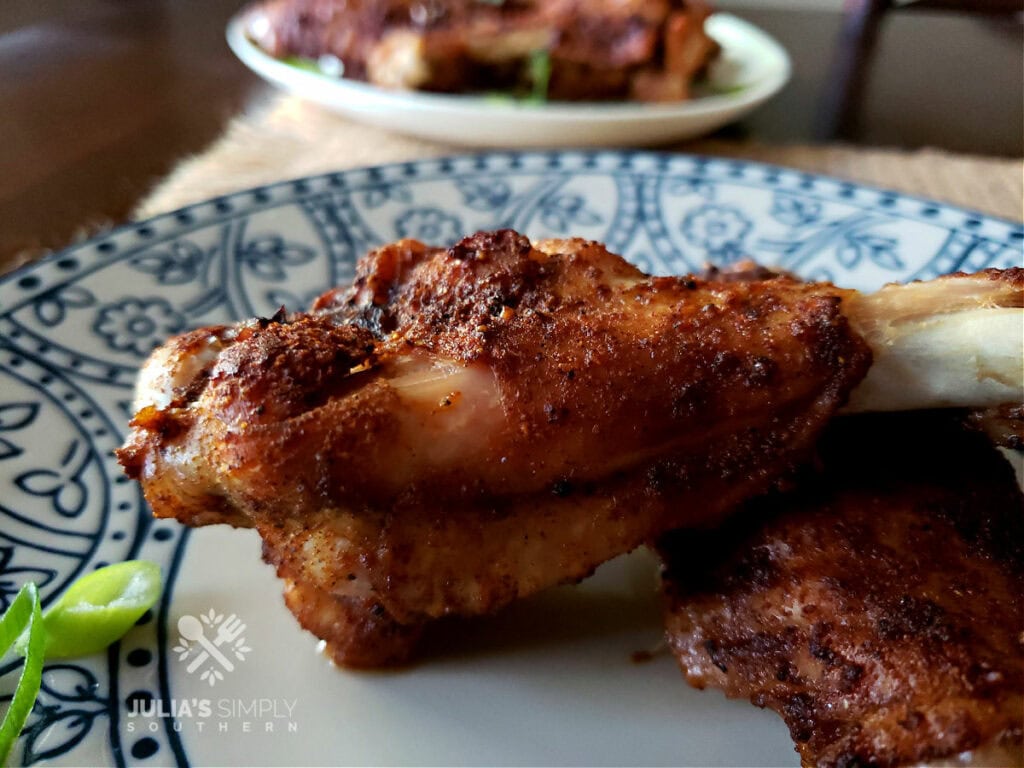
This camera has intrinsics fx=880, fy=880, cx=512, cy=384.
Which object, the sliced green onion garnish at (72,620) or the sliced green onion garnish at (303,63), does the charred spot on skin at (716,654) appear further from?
the sliced green onion garnish at (303,63)

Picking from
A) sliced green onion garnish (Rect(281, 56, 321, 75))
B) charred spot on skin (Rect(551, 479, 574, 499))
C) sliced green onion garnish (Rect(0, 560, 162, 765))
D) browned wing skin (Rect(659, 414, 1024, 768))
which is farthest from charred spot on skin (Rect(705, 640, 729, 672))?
sliced green onion garnish (Rect(281, 56, 321, 75))

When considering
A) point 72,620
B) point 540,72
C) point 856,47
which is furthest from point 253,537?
point 856,47

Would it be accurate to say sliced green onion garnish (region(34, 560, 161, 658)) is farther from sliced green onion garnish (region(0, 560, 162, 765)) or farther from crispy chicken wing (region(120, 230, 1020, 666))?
crispy chicken wing (region(120, 230, 1020, 666))

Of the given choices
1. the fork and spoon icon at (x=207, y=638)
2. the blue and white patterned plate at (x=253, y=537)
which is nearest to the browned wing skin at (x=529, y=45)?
the blue and white patterned plate at (x=253, y=537)

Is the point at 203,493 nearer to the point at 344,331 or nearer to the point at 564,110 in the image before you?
the point at 344,331

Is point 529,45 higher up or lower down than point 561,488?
lower down

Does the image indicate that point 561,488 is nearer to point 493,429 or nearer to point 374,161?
point 493,429
